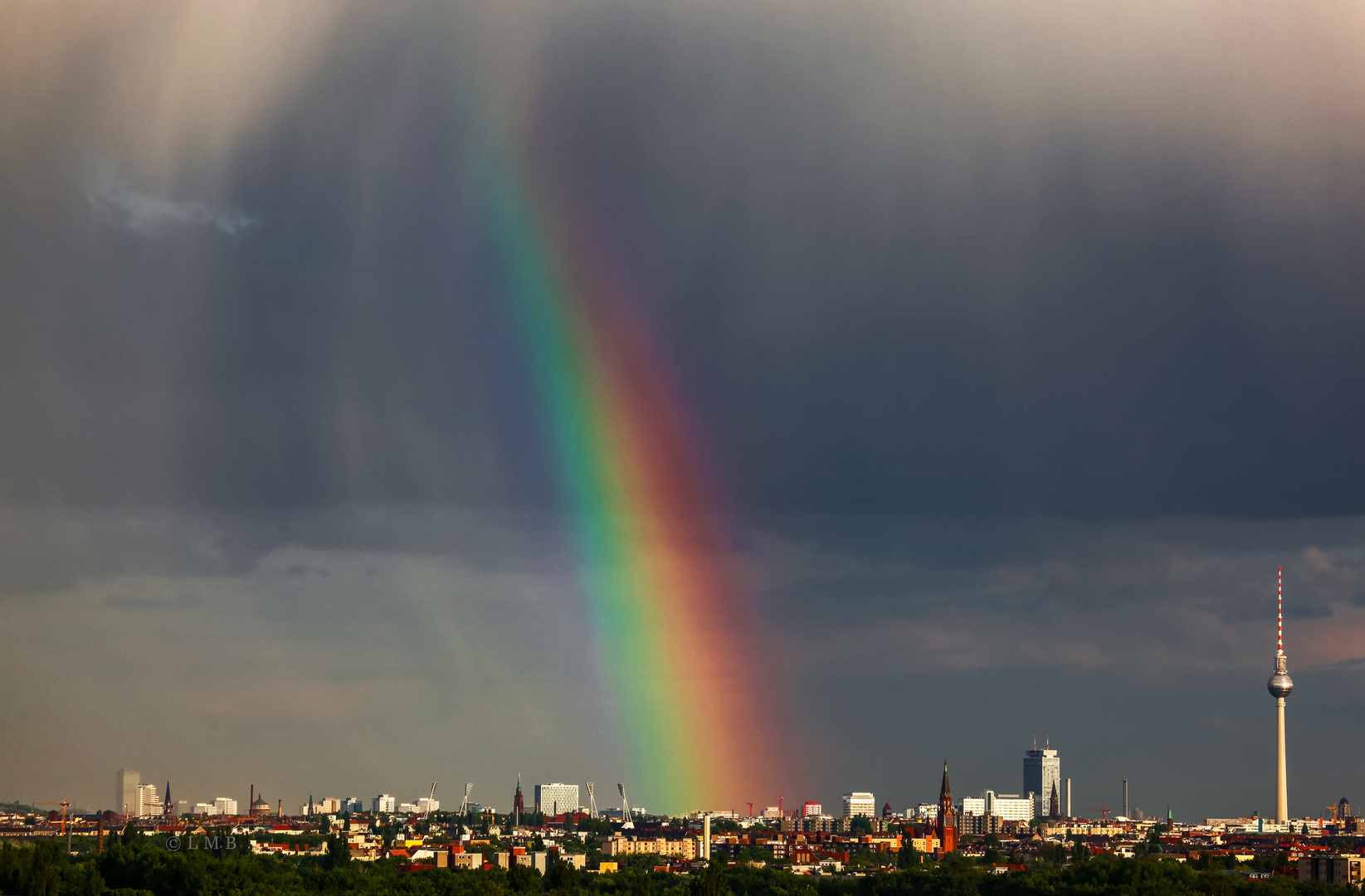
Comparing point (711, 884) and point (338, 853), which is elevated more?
point (711, 884)

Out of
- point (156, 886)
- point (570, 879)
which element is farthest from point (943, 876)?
point (156, 886)


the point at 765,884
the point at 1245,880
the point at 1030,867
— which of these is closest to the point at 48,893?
the point at 765,884

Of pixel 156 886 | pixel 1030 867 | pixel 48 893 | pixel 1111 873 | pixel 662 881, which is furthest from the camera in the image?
pixel 1030 867

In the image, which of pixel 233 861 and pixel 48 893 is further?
pixel 233 861

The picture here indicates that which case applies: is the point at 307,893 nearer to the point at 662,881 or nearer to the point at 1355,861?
the point at 662,881

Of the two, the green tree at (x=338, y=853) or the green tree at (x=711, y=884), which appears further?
the green tree at (x=338, y=853)

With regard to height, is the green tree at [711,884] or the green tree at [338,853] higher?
the green tree at [711,884]

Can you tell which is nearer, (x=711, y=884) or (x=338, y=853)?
(x=711, y=884)

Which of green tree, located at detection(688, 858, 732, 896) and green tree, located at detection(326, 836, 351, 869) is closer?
green tree, located at detection(688, 858, 732, 896)

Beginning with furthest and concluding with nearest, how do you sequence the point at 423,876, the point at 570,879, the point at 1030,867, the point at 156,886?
the point at 1030,867 → the point at 423,876 → the point at 570,879 → the point at 156,886

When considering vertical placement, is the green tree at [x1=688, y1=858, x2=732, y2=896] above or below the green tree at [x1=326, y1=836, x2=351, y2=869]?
above
